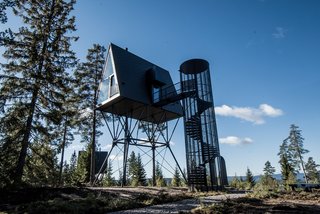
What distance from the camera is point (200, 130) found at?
14.2 metres

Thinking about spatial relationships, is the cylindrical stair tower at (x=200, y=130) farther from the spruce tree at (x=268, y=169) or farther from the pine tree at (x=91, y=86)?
the spruce tree at (x=268, y=169)

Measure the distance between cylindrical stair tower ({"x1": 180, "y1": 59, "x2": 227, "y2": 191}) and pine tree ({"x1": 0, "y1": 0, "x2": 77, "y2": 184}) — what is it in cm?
830

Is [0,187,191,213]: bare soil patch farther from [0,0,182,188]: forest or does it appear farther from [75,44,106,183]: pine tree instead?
[75,44,106,183]: pine tree

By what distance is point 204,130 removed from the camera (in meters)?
14.6

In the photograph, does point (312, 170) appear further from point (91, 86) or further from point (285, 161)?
point (91, 86)

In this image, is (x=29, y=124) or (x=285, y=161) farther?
(x=285, y=161)

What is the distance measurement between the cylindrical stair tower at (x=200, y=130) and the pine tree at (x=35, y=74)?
8304mm

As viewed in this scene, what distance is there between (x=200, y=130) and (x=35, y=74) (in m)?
10.7

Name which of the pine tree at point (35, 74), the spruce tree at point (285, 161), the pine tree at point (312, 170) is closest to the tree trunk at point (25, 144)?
the pine tree at point (35, 74)

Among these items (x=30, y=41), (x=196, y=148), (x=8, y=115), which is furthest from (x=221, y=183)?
(x=30, y=41)

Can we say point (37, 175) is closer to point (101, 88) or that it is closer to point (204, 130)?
point (101, 88)

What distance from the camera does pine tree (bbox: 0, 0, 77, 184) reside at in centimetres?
1338

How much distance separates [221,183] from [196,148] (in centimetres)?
266

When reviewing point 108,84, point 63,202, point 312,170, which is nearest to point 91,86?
point 108,84
